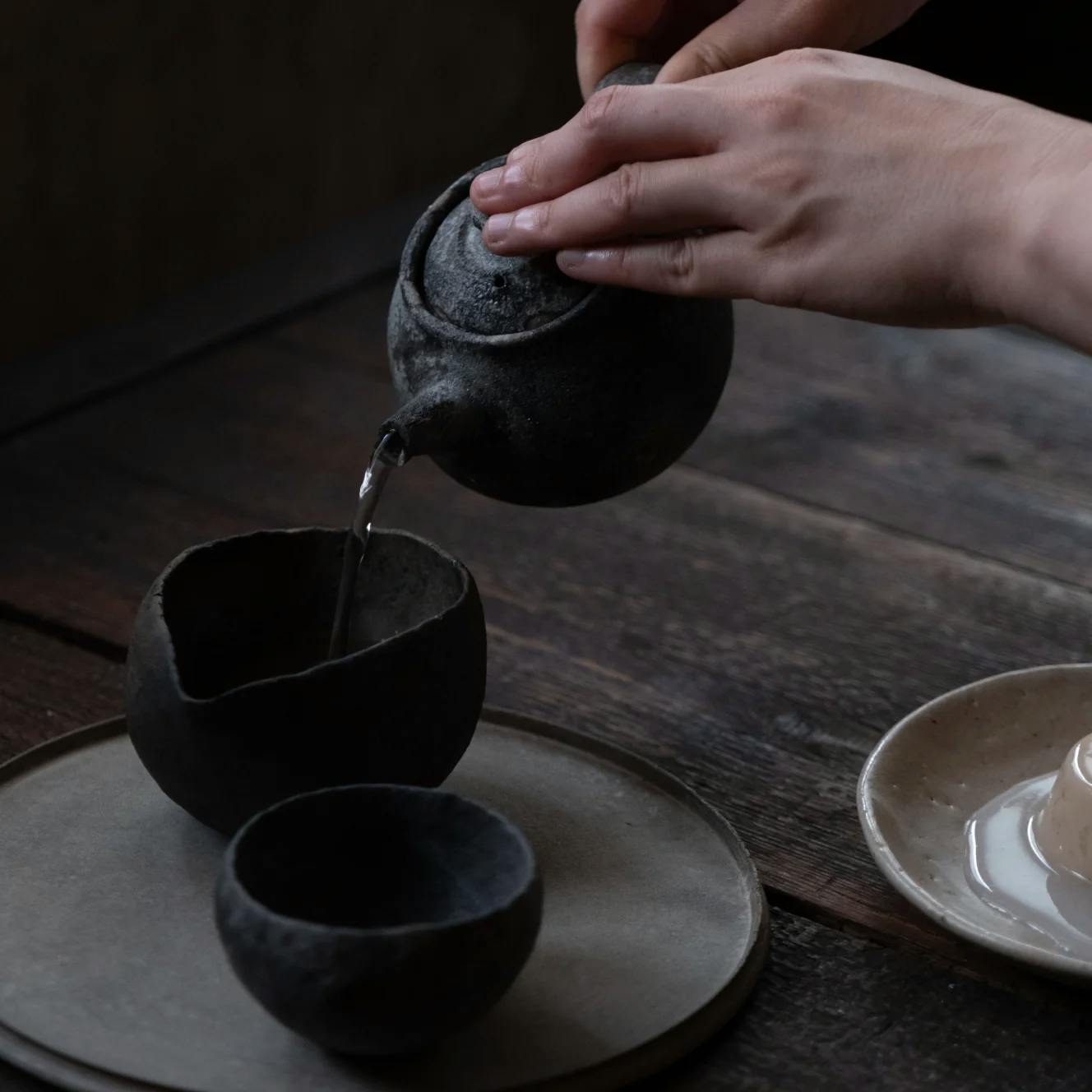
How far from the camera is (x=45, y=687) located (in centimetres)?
97

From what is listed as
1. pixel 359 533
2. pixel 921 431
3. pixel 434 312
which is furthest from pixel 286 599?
pixel 921 431

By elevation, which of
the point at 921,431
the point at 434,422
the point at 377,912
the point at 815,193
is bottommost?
the point at 921,431

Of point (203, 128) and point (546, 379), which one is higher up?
point (546, 379)

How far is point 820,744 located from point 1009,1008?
10.1 inches

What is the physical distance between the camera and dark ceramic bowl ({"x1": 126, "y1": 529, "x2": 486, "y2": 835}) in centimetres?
72

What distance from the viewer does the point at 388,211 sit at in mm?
2057

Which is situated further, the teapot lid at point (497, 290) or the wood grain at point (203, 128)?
the wood grain at point (203, 128)

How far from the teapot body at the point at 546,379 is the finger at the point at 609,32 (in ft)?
0.55

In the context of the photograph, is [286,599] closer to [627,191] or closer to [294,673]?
[294,673]

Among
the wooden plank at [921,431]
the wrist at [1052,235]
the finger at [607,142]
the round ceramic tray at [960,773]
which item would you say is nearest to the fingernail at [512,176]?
the finger at [607,142]

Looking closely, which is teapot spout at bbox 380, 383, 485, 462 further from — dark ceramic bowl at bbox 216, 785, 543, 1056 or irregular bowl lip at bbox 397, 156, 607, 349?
dark ceramic bowl at bbox 216, 785, 543, 1056

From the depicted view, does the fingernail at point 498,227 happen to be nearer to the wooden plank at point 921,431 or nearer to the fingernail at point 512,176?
the fingernail at point 512,176

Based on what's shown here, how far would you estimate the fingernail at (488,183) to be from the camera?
817mm

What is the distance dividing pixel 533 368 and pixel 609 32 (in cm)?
29
